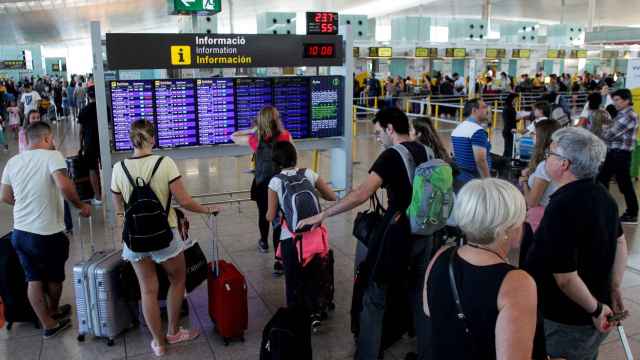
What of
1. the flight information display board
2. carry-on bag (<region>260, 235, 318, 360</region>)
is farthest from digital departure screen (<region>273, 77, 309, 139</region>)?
carry-on bag (<region>260, 235, 318, 360</region>)

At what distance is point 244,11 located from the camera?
98.9 feet

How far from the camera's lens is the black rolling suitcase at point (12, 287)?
422 cm

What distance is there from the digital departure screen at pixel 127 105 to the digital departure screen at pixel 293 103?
1.69 m

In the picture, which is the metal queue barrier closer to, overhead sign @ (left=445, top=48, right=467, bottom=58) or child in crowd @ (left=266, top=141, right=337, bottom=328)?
child in crowd @ (left=266, top=141, right=337, bottom=328)

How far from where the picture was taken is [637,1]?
80.8 ft

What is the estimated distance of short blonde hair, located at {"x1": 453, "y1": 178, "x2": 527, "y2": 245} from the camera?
1763 mm

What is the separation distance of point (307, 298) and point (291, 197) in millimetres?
799

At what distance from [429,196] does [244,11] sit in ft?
95.1

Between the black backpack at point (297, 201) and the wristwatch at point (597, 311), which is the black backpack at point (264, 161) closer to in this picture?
the black backpack at point (297, 201)

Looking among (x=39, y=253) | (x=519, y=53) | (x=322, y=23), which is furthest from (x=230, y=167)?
(x=519, y=53)

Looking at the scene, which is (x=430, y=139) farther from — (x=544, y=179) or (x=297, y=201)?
(x=297, y=201)

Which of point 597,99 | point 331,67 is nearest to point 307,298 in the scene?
point 331,67

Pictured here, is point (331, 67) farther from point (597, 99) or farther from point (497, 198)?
point (497, 198)

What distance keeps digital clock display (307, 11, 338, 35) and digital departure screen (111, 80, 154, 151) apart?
2.36 m
